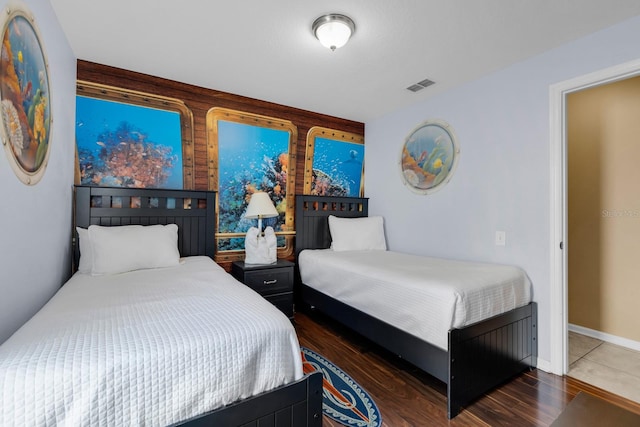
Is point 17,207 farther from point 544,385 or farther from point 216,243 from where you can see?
point 544,385

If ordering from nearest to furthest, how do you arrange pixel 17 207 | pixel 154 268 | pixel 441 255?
pixel 17 207, pixel 154 268, pixel 441 255

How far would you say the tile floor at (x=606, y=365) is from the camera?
6.27 ft

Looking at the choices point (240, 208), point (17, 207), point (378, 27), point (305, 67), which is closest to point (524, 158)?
point (378, 27)

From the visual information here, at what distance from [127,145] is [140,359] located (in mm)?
2229

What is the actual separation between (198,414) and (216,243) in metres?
2.08

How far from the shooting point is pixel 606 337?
263 centimetres

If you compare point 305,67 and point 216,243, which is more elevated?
point 305,67

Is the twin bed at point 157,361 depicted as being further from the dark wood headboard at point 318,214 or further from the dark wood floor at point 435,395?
the dark wood headboard at point 318,214

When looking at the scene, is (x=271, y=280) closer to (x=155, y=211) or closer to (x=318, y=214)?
(x=318, y=214)

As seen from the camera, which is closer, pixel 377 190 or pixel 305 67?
pixel 305 67

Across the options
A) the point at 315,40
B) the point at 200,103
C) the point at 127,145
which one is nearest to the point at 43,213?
the point at 127,145

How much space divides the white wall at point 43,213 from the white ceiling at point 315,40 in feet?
0.80

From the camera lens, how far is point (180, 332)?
1.06 metres

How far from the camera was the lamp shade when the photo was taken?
285cm
